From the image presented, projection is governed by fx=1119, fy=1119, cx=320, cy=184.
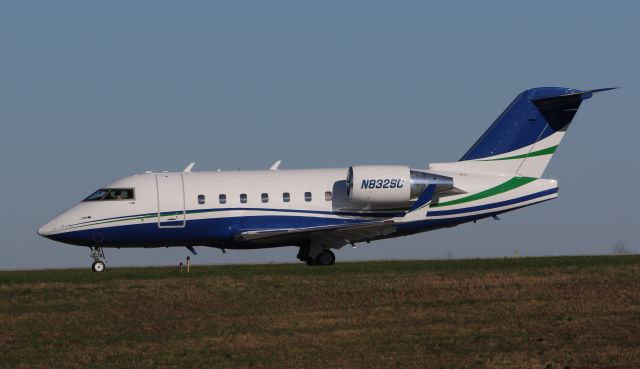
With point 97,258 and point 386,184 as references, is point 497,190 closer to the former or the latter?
point 386,184

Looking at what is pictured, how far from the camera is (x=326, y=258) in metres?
39.6

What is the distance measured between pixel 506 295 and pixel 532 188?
1191 cm

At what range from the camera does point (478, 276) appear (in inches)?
1272

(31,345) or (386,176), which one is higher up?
(386,176)

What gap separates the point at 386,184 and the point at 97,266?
1078 cm

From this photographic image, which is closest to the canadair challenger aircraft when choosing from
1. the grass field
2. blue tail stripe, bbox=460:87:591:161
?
blue tail stripe, bbox=460:87:591:161

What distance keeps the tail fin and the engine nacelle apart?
259cm

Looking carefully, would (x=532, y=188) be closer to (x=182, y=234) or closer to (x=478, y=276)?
(x=478, y=276)

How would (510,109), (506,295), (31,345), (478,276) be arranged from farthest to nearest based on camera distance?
(510,109) < (478,276) < (506,295) < (31,345)

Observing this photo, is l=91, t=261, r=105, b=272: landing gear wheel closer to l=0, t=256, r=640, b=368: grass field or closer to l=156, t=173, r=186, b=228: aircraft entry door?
l=156, t=173, r=186, b=228: aircraft entry door

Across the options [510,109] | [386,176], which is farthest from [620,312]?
[510,109]

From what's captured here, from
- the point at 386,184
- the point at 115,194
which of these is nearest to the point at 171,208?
the point at 115,194

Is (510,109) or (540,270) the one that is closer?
(540,270)

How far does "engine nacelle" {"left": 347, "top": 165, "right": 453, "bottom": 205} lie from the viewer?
38.5 m
